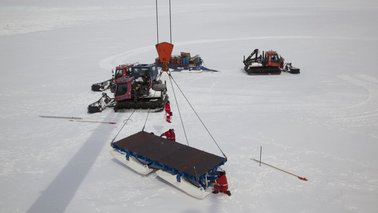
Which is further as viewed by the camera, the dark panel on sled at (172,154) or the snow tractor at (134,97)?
the snow tractor at (134,97)

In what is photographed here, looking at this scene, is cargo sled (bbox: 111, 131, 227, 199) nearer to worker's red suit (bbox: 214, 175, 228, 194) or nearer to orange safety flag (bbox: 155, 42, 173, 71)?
worker's red suit (bbox: 214, 175, 228, 194)

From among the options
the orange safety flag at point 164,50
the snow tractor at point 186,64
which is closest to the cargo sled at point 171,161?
the orange safety flag at point 164,50

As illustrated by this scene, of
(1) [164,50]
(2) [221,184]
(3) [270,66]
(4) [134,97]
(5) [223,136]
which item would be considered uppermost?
(1) [164,50]

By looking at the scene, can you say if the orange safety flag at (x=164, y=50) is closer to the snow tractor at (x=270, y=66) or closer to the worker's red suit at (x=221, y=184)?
the worker's red suit at (x=221, y=184)

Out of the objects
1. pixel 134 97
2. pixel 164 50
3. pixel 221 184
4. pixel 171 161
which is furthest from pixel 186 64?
pixel 221 184

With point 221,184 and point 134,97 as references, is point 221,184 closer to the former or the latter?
point 221,184

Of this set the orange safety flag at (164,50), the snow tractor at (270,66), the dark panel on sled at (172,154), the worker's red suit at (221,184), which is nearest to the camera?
the worker's red suit at (221,184)

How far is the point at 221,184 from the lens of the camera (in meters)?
6.67

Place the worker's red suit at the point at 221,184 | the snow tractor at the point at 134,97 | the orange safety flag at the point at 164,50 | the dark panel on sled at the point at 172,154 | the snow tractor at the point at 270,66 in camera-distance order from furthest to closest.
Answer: the snow tractor at the point at 270,66, the snow tractor at the point at 134,97, the orange safety flag at the point at 164,50, the dark panel on sled at the point at 172,154, the worker's red suit at the point at 221,184

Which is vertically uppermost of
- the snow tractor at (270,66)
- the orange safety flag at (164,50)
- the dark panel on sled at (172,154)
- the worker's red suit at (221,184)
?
the orange safety flag at (164,50)

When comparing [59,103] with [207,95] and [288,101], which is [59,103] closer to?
[207,95]

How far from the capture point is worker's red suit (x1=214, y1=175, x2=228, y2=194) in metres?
6.66

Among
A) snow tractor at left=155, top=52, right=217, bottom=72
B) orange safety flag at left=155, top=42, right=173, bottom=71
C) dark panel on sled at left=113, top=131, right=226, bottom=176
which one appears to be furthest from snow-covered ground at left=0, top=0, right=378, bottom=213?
orange safety flag at left=155, top=42, right=173, bottom=71

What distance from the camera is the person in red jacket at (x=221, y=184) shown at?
262 inches
